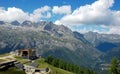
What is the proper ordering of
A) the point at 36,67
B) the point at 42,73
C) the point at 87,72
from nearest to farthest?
the point at 42,73, the point at 36,67, the point at 87,72

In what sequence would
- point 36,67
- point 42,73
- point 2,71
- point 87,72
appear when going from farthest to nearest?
point 87,72, point 36,67, point 42,73, point 2,71

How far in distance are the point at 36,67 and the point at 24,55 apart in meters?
46.5

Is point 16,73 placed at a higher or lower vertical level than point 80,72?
higher

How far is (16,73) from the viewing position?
A: 212ft

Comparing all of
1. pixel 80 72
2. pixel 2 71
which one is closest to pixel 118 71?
pixel 80 72

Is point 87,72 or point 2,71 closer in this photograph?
point 2,71

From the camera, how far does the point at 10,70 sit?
217 feet

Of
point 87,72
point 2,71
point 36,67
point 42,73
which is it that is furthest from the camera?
point 87,72

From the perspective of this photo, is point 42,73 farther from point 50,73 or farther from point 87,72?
point 87,72

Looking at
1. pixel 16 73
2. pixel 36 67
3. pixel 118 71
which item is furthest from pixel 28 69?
pixel 16 73

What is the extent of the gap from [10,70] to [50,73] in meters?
71.2

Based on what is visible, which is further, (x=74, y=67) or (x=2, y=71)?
(x=74, y=67)

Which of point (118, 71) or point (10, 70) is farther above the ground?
point (10, 70)

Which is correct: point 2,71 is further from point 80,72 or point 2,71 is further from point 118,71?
point 80,72
